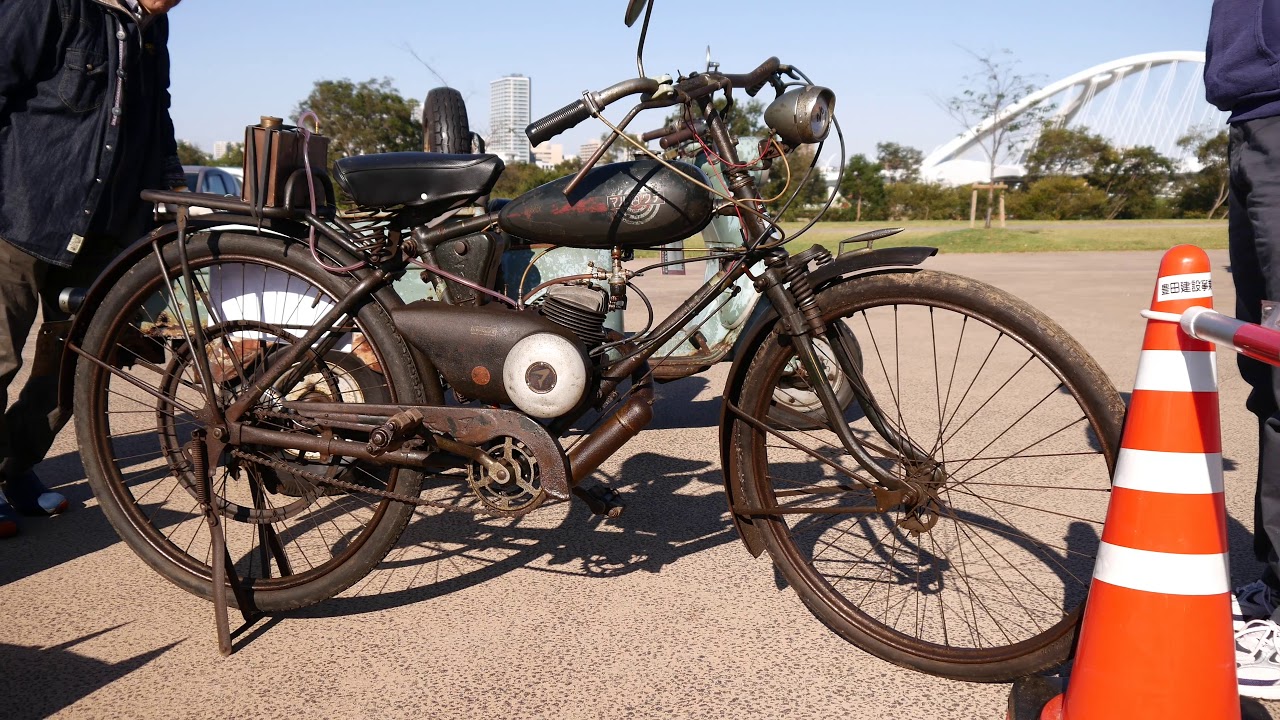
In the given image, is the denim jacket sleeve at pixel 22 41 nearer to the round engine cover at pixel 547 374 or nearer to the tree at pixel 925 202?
the round engine cover at pixel 547 374

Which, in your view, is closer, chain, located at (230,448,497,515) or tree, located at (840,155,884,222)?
chain, located at (230,448,497,515)

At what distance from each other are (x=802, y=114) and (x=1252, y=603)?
1.82 meters

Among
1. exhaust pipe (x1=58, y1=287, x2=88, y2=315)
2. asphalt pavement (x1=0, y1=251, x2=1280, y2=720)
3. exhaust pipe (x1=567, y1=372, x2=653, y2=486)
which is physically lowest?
asphalt pavement (x1=0, y1=251, x2=1280, y2=720)

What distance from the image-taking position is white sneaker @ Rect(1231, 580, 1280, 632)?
7.91ft

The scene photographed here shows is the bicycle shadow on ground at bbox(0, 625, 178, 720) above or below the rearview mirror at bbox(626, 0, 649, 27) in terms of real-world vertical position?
below

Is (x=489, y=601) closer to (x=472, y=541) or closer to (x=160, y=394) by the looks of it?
(x=472, y=541)

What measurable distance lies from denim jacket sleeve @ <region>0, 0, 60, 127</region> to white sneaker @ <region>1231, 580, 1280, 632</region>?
4.07 metres

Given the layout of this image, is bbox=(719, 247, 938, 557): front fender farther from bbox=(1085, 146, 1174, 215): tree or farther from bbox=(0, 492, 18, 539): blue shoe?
bbox=(1085, 146, 1174, 215): tree

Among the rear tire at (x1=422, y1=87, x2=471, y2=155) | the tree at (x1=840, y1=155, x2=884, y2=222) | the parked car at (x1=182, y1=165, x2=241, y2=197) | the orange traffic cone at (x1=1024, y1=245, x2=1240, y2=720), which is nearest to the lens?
the orange traffic cone at (x1=1024, y1=245, x2=1240, y2=720)

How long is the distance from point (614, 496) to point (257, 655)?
3.99 ft

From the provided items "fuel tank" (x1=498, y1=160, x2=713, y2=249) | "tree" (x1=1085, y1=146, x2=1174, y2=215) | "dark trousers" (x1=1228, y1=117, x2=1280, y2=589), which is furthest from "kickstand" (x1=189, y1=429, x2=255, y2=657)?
"tree" (x1=1085, y1=146, x2=1174, y2=215)

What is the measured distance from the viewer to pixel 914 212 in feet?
131

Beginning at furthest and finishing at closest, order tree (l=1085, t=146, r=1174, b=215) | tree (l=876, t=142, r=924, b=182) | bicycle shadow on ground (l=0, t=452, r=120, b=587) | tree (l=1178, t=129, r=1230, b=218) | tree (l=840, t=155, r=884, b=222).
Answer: tree (l=876, t=142, r=924, b=182), tree (l=840, t=155, r=884, b=222), tree (l=1085, t=146, r=1174, b=215), tree (l=1178, t=129, r=1230, b=218), bicycle shadow on ground (l=0, t=452, r=120, b=587)

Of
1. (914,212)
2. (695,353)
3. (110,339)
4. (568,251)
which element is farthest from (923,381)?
(914,212)
